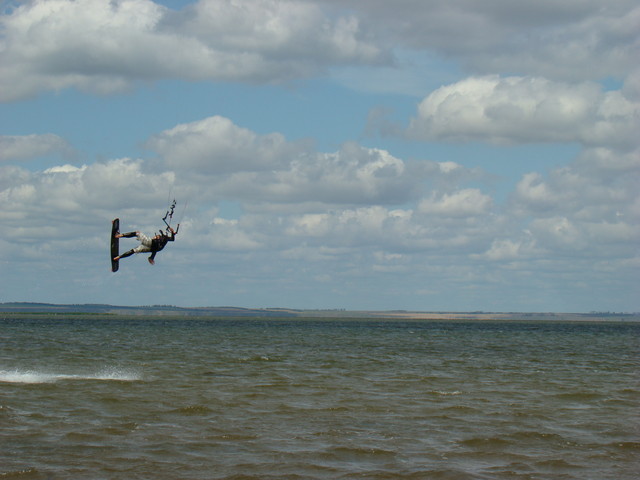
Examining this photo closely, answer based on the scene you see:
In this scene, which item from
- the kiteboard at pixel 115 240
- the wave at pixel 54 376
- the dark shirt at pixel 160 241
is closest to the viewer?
the dark shirt at pixel 160 241

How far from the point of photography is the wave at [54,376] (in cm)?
3641

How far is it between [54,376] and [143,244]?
1544 cm

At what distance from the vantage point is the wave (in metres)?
36.4

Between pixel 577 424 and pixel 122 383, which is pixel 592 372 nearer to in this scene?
pixel 577 424

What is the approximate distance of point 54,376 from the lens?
38375 millimetres

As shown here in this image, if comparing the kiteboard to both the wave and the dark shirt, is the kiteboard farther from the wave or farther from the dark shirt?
the wave

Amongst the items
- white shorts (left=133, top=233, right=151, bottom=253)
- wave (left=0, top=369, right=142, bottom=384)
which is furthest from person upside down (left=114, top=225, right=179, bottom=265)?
wave (left=0, top=369, right=142, bottom=384)

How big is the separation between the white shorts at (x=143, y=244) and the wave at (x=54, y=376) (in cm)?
1224

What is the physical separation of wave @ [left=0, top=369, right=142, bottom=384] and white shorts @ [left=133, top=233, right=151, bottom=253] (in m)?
12.2

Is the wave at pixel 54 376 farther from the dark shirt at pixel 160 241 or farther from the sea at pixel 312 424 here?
the dark shirt at pixel 160 241

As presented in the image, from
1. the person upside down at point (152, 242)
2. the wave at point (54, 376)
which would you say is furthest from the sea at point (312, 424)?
the person upside down at point (152, 242)

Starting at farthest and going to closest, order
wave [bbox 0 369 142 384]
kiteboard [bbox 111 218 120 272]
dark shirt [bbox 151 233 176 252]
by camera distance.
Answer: wave [bbox 0 369 142 384] < kiteboard [bbox 111 218 120 272] < dark shirt [bbox 151 233 176 252]

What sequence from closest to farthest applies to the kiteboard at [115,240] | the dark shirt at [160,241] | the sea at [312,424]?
the sea at [312,424]
the dark shirt at [160,241]
the kiteboard at [115,240]

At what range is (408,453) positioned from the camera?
818 inches
